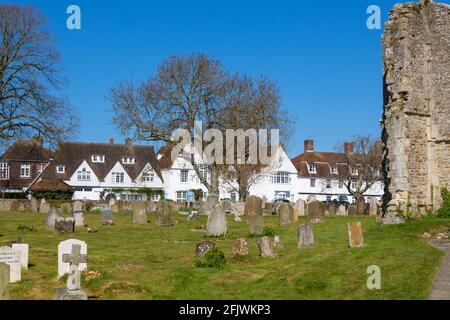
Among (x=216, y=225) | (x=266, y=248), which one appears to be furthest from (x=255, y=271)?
(x=216, y=225)

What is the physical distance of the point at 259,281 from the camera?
13.8 m

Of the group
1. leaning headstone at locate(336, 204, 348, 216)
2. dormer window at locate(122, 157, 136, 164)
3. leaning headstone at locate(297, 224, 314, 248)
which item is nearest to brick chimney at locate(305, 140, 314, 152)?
dormer window at locate(122, 157, 136, 164)

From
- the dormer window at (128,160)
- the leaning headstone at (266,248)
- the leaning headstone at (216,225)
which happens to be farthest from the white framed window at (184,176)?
the leaning headstone at (266,248)

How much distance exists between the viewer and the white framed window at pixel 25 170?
263 ft

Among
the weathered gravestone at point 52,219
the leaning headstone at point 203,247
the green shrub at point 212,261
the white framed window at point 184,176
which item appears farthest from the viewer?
the white framed window at point 184,176

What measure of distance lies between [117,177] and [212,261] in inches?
2581

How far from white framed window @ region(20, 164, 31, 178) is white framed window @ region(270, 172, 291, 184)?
109 feet

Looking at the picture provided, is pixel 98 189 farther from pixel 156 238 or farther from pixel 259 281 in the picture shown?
pixel 259 281

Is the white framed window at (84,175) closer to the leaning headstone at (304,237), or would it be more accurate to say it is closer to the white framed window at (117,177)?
the white framed window at (117,177)

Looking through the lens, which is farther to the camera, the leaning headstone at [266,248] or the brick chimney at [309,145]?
the brick chimney at [309,145]

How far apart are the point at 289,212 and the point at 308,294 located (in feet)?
64.4

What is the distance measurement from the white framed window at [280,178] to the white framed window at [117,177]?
20269 millimetres

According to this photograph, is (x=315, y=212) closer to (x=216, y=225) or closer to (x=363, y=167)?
(x=216, y=225)

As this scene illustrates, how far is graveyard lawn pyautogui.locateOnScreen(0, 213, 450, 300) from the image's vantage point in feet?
40.9
